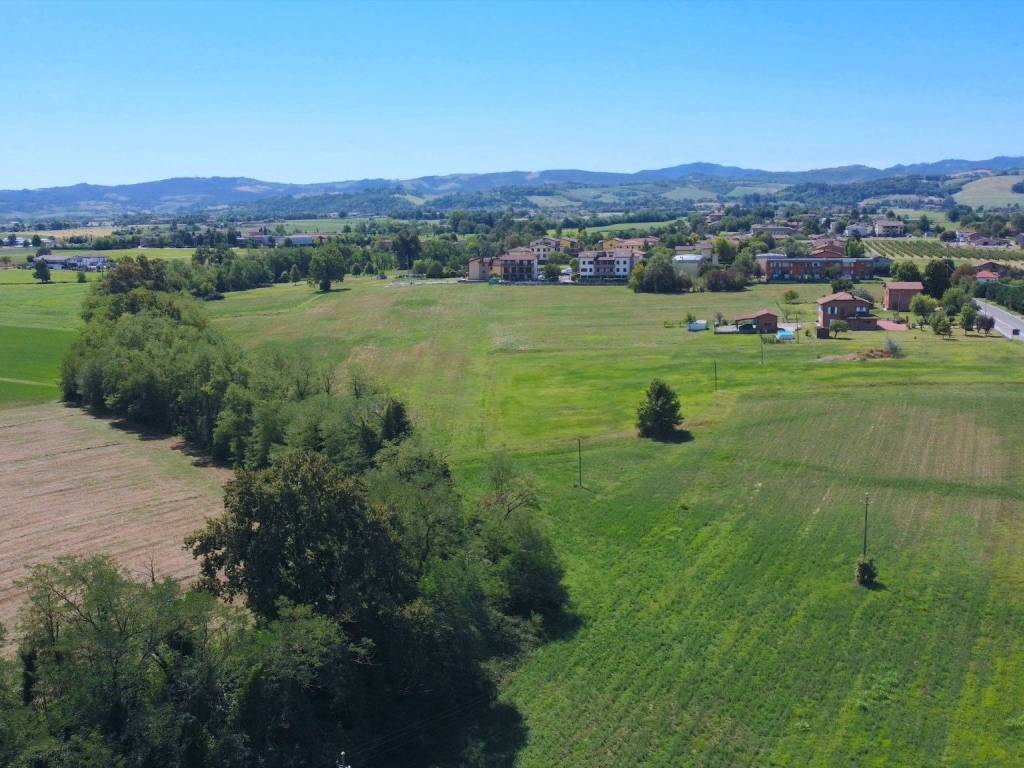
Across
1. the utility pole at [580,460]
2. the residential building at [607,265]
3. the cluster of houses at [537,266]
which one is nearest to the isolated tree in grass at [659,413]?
the utility pole at [580,460]

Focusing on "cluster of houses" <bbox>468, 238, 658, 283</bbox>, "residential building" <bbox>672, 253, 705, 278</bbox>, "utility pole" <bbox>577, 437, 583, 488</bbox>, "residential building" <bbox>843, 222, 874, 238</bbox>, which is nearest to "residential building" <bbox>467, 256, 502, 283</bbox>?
"cluster of houses" <bbox>468, 238, 658, 283</bbox>

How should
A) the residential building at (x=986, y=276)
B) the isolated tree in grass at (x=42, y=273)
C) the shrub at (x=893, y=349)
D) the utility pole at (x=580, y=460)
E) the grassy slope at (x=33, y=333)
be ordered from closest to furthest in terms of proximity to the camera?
the utility pole at (x=580, y=460) < the grassy slope at (x=33, y=333) < the shrub at (x=893, y=349) < the residential building at (x=986, y=276) < the isolated tree in grass at (x=42, y=273)

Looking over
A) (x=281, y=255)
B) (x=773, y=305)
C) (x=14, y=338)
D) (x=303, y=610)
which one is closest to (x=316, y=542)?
(x=303, y=610)

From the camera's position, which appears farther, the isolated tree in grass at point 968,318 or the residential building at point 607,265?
the residential building at point 607,265

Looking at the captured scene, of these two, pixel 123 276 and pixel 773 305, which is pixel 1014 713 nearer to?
pixel 773 305

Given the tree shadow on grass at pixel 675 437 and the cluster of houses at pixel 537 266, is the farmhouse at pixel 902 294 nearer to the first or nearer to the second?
the cluster of houses at pixel 537 266

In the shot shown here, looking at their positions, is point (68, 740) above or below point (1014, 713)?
above
